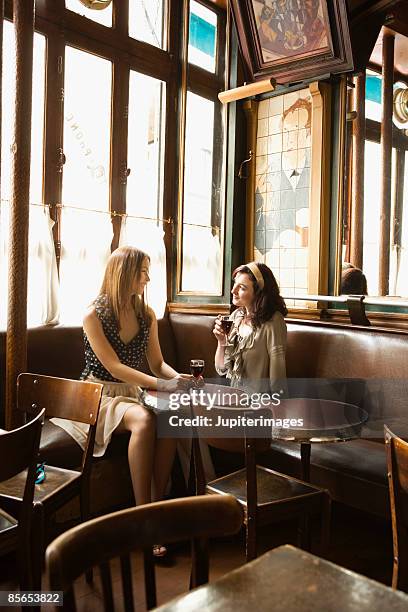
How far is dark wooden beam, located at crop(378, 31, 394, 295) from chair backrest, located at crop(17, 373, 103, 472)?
191 cm

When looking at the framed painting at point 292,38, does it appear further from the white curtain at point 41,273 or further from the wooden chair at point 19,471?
the wooden chair at point 19,471

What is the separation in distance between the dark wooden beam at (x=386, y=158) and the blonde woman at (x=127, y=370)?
1.39m

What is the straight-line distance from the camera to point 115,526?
0.97 m

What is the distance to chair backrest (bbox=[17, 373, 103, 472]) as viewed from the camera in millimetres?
2053

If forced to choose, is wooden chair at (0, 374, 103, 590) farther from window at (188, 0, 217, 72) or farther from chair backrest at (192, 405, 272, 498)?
window at (188, 0, 217, 72)

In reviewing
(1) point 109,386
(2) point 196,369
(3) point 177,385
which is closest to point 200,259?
(1) point 109,386

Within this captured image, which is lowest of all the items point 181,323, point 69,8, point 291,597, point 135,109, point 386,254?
point 291,597

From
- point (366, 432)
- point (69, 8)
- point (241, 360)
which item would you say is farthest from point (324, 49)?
point (366, 432)

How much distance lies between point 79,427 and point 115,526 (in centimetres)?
172

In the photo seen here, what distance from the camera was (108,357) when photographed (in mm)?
2684

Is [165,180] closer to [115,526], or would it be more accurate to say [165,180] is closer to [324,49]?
[324,49]

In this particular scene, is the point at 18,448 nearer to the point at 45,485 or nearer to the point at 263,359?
the point at 45,485

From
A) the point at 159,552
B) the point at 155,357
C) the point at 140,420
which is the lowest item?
the point at 159,552

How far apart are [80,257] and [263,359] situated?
1458mm
